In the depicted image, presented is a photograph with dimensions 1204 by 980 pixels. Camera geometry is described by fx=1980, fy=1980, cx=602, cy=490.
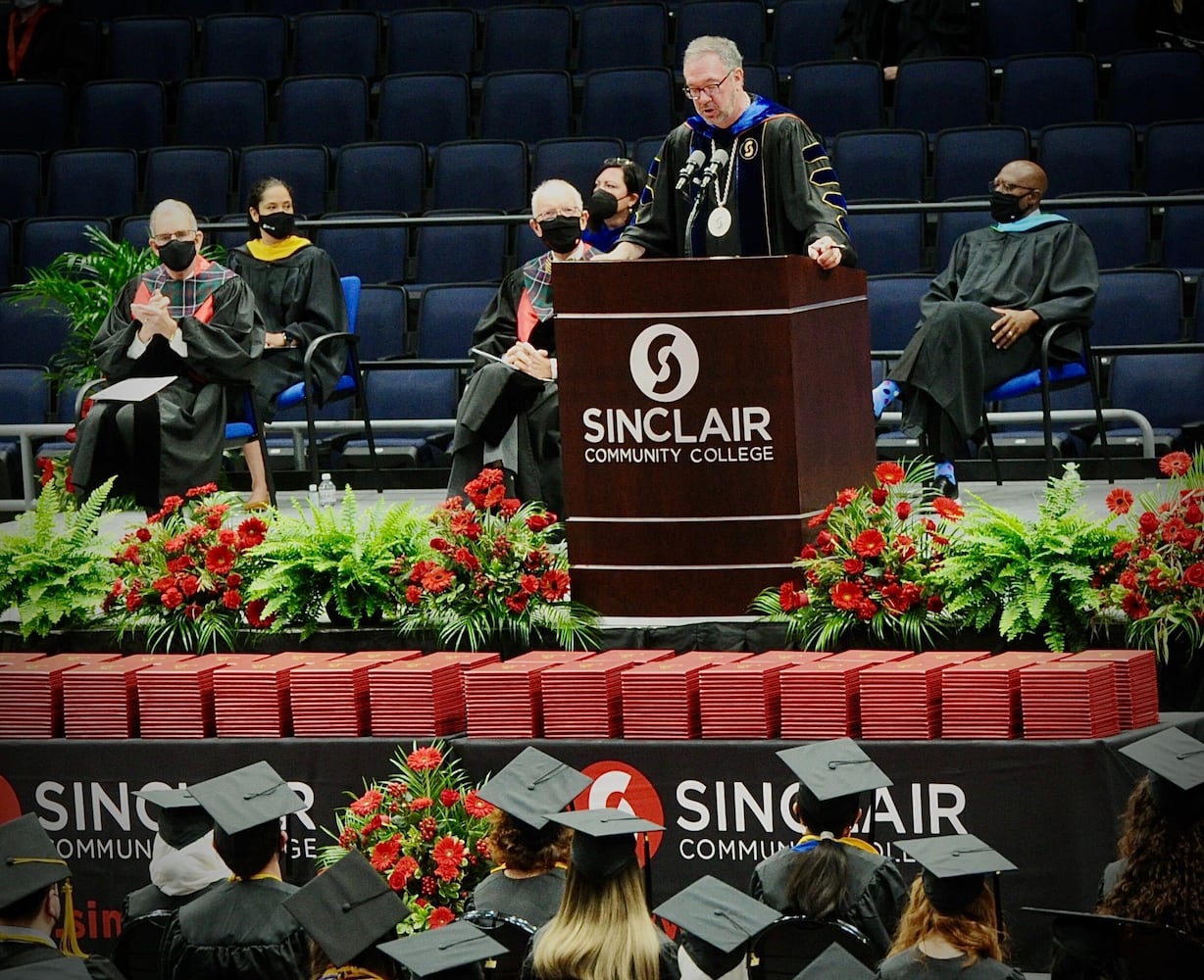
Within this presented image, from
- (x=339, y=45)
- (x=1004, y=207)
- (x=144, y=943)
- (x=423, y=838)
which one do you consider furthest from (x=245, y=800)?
(x=339, y=45)

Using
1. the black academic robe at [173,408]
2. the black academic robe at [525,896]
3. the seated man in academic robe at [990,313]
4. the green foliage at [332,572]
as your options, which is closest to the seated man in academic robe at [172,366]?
the black academic robe at [173,408]

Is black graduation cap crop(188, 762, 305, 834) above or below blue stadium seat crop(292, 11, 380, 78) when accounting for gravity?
below

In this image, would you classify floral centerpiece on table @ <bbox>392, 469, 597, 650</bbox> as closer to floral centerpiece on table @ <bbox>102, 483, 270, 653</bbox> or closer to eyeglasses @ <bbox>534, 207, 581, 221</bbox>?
floral centerpiece on table @ <bbox>102, 483, 270, 653</bbox>

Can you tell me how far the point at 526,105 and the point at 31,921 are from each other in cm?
801

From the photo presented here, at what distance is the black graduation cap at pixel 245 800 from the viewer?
4.25 metres

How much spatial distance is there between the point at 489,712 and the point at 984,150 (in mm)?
5547

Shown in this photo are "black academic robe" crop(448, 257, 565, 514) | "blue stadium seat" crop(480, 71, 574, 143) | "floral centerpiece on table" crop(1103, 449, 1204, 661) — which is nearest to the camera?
"floral centerpiece on table" crop(1103, 449, 1204, 661)

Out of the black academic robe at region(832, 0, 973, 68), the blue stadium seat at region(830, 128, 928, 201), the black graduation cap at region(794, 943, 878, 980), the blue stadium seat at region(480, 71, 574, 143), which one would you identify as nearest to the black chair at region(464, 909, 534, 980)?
the black graduation cap at region(794, 943, 878, 980)

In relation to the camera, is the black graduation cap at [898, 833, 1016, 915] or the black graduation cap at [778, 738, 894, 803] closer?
the black graduation cap at [898, 833, 1016, 915]

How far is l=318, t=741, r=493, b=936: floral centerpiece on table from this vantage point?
16.6ft

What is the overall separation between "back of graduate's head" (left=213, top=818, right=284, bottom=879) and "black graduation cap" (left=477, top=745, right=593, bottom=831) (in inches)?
18.4

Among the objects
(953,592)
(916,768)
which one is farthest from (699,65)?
(916,768)

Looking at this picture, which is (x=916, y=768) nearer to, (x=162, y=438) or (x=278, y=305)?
(x=162, y=438)

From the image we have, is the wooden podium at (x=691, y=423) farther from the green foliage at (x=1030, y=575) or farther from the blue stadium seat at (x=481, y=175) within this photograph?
the blue stadium seat at (x=481, y=175)
